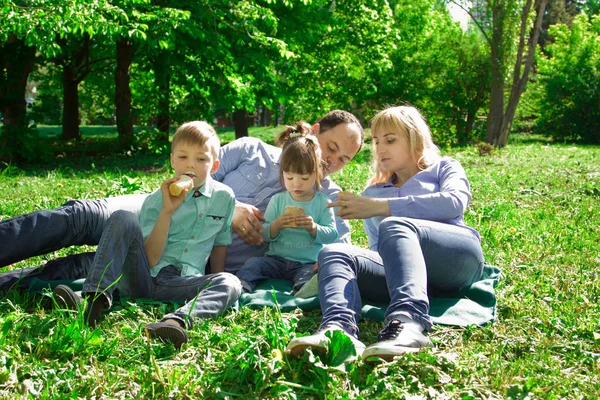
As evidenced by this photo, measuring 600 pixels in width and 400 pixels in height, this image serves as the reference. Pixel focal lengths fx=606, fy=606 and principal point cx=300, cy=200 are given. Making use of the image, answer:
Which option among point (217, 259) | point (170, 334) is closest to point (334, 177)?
point (217, 259)

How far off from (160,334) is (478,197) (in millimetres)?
5311

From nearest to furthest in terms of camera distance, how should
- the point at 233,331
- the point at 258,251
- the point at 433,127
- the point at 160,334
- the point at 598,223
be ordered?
the point at 160,334 → the point at 233,331 → the point at 258,251 → the point at 598,223 → the point at 433,127

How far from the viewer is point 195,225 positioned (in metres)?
3.61

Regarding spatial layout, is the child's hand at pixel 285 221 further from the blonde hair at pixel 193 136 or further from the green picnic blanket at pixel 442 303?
the blonde hair at pixel 193 136

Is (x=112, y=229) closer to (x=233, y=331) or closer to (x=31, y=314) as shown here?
(x=31, y=314)

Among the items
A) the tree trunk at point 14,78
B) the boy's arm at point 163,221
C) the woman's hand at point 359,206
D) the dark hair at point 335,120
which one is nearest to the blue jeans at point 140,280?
the boy's arm at point 163,221

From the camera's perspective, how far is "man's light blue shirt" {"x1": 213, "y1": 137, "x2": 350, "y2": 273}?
4.14 metres

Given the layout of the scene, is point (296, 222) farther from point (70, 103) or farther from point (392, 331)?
point (70, 103)

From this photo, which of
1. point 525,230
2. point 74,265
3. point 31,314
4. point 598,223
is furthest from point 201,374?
point 598,223

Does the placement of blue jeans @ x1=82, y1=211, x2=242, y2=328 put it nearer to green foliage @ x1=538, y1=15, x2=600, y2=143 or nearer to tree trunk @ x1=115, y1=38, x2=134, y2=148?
tree trunk @ x1=115, y1=38, x2=134, y2=148

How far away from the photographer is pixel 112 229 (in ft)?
10.1

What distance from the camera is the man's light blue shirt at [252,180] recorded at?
163 inches

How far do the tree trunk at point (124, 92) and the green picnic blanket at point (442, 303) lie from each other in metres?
11.0

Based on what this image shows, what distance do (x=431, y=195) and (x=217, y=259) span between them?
4.46ft
